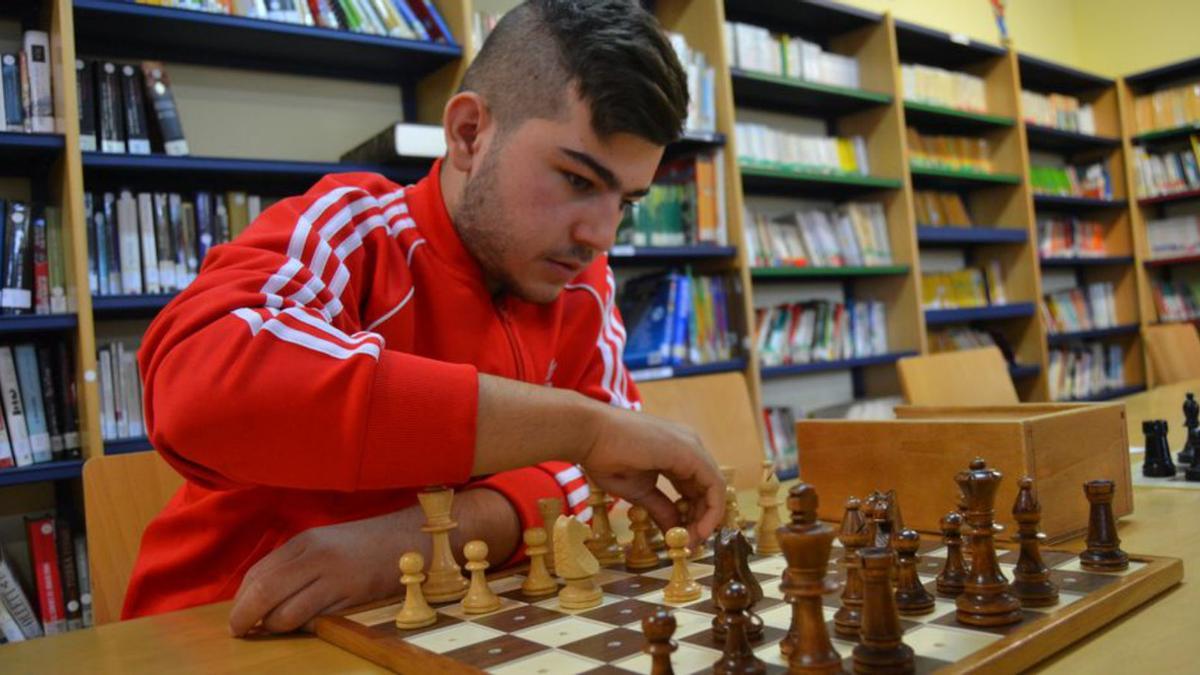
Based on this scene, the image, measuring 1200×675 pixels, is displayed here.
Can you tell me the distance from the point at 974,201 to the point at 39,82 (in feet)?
15.9

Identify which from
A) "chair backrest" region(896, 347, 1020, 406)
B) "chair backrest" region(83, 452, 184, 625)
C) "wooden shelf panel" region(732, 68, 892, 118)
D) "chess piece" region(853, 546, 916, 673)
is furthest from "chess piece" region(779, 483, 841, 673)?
"wooden shelf panel" region(732, 68, 892, 118)

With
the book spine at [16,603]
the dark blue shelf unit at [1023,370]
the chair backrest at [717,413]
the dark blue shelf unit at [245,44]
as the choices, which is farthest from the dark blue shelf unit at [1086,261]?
the book spine at [16,603]

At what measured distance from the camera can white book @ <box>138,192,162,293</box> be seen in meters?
2.45

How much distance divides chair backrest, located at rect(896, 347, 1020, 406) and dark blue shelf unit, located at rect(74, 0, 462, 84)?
68.6 inches

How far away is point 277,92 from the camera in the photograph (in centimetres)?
293

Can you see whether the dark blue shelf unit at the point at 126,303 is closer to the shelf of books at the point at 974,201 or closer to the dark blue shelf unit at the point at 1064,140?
the shelf of books at the point at 974,201

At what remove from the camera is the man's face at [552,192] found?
3.99ft

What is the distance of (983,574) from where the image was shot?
76cm

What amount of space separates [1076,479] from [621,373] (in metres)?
0.83

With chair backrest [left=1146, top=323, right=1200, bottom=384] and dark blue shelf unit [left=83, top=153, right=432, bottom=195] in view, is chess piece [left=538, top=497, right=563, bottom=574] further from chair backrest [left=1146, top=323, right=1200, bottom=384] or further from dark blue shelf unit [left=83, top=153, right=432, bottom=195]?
chair backrest [left=1146, top=323, right=1200, bottom=384]

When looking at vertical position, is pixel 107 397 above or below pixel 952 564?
above

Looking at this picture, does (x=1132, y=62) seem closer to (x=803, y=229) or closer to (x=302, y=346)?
(x=803, y=229)

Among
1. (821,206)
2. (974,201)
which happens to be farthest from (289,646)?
(974,201)

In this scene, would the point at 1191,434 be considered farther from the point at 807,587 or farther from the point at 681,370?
the point at 681,370
